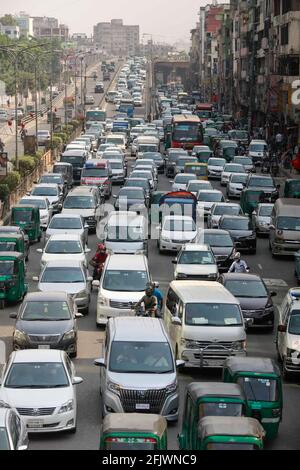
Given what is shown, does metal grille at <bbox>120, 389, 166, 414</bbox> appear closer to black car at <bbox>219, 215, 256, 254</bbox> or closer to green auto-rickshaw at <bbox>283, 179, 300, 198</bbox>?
black car at <bbox>219, 215, 256, 254</bbox>

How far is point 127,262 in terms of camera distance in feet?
108

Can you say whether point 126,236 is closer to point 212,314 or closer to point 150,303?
point 150,303

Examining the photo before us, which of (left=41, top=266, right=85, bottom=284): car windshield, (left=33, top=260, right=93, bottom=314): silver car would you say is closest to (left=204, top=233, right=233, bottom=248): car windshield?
(left=33, top=260, right=93, bottom=314): silver car

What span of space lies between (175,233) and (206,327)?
16861 mm

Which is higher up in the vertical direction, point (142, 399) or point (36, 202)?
point (36, 202)

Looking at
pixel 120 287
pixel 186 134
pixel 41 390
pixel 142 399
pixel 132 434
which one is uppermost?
pixel 186 134

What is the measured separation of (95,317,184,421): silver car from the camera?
2236cm

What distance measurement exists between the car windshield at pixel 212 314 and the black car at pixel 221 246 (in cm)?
1153

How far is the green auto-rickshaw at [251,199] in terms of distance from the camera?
52344 millimetres

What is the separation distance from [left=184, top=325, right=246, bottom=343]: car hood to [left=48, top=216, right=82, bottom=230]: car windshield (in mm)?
16872

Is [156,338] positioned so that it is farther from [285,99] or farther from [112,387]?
[285,99]

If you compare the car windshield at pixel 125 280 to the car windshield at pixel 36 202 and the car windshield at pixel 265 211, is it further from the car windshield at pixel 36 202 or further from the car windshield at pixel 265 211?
the car windshield at pixel 265 211

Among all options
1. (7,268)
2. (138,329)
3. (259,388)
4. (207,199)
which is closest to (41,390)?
(138,329)

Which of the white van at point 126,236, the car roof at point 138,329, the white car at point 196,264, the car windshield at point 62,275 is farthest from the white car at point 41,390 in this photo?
the white van at point 126,236
